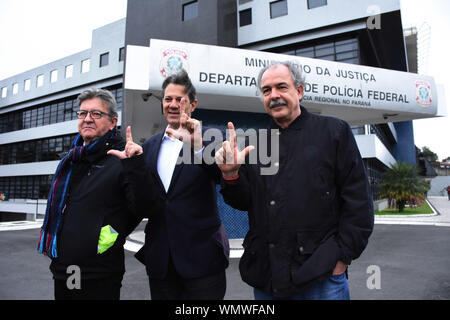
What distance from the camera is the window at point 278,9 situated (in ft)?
54.9

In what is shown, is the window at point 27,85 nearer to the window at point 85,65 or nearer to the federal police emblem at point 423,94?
the window at point 85,65

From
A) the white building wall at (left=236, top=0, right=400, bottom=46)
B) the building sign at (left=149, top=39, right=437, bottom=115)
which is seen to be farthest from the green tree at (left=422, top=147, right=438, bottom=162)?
the building sign at (left=149, top=39, right=437, bottom=115)

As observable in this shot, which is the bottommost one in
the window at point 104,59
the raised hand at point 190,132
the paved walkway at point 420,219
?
the paved walkway at point 420,219

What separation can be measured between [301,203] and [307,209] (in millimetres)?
46

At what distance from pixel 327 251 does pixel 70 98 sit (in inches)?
1336

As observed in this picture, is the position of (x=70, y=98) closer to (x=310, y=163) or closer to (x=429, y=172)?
(x=310, y=163)

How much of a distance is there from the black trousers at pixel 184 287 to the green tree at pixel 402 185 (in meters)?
18.7

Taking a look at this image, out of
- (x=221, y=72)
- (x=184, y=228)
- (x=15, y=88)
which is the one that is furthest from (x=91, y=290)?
(x=15, y=88)

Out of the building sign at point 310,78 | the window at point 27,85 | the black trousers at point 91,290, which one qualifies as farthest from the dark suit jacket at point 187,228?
the window at point 27,85

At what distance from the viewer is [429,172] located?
165 ft

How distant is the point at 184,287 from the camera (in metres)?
1.71

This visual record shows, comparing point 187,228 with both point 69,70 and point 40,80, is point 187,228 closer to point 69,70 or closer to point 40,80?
point 69,70

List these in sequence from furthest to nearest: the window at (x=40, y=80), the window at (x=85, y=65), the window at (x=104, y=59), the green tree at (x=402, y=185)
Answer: the window at (x=40, y=80) → the window at (x=85, y=65) → the window at (x=104, y=59) → the green tree at (x=402, y=185)
